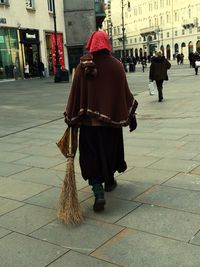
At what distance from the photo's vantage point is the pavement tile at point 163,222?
3.74 meters

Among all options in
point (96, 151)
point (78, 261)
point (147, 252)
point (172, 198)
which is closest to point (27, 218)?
point (96, 151)

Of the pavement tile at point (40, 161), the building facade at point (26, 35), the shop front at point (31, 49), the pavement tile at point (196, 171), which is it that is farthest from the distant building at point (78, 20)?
the pavement tile at point (196, 171)

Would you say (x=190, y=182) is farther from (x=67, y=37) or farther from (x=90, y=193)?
(x=67, y=37)

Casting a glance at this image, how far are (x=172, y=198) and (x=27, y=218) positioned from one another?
1.53m

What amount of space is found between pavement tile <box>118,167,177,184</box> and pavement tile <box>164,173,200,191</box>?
10 cm

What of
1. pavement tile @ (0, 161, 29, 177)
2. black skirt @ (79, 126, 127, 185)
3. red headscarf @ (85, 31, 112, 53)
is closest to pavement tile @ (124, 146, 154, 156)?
pavement tile @ (0, 161, 29, 177)

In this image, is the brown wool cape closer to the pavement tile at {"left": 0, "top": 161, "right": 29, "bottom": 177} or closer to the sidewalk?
the sidewalk

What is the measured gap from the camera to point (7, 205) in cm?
475

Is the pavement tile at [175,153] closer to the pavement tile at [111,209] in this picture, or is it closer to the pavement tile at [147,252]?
the pavement tile at [111,209]

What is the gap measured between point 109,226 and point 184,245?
0.77 metres

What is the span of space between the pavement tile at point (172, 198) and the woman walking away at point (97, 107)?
1.92ft

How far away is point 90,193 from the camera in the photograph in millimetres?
4984

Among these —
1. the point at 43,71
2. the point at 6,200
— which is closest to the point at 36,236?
the point at 6,200

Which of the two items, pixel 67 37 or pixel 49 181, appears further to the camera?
pixel 67 37
